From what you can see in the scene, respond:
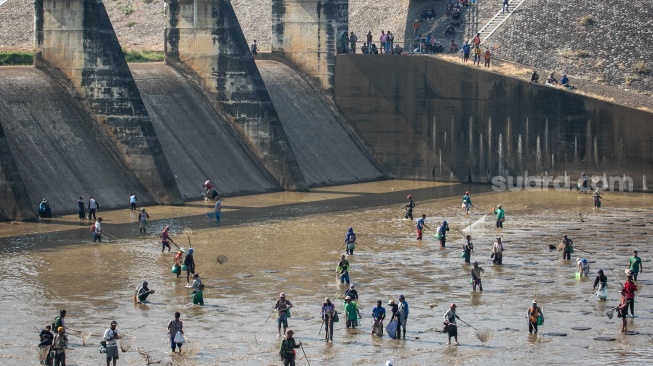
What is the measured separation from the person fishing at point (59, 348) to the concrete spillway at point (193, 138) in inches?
1206

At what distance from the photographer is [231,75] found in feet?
→ 228

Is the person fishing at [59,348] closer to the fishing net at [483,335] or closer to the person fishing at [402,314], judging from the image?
the person fishing at [402,314]

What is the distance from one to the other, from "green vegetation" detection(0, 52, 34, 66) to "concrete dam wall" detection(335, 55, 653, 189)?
19391mm

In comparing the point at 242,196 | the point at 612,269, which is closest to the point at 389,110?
the point at 242,196

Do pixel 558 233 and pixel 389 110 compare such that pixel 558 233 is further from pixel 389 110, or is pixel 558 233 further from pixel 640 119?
pixel 389 110

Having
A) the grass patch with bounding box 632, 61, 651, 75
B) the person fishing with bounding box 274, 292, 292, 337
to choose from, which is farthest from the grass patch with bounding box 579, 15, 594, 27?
the person fishing with bounding box 274, 292, 292, 337

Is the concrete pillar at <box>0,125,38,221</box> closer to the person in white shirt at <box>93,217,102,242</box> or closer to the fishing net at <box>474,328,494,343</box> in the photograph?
the person in white shirt at <box>93,217,102,242</box>

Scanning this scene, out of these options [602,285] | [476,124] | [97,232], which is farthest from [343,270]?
[476,124]

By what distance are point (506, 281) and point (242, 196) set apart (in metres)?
23.2

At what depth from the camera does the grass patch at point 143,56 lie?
85.4 m

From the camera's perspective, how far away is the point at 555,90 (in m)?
69.2

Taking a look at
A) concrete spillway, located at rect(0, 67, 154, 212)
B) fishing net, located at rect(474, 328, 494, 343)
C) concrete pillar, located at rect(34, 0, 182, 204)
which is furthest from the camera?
concrete pillar, located at rect(34, 0, 182, 204)

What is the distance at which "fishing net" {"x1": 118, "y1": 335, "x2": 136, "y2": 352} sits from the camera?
33334 mm

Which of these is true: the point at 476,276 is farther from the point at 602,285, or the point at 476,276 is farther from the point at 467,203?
the point at 467,203
